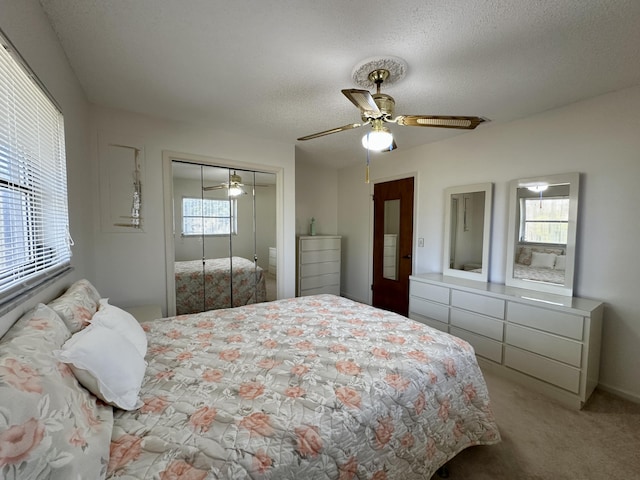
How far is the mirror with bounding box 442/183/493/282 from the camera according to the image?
9.97ft

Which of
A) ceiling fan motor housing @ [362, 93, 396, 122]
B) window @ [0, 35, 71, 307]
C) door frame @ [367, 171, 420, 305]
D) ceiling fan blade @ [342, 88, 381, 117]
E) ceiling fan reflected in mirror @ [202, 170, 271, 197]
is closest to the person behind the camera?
window @ [0, 35, 71, 307]

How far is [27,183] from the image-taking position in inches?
51.0

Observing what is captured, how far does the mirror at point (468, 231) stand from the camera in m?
3.04

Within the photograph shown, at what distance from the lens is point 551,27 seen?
1506 millimetres

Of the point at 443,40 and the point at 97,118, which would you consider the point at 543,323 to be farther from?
the point at 97,118

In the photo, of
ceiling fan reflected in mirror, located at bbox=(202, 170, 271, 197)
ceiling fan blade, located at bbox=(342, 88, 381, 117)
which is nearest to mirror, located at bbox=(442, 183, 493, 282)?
ceiling fan blade, located at bbox=(342, 88, 381, 117)

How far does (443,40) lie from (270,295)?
3165 millimetres

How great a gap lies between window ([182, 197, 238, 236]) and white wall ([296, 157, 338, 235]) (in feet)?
5.26

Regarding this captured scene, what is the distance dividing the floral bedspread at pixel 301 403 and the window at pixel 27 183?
682mm

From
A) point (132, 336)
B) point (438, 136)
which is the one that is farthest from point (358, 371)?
point (438, 136)

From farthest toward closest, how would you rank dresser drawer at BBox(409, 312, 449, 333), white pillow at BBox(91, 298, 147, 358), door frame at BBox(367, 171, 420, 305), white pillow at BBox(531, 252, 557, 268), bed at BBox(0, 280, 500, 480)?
door frame at BBox(367, 171, 420, 305) → dresser drawer at BBox(409, 312, 449, 333) → white pillow at BBox(531, 252, 557, 268) → white pillow at BBox(91, 298, 147, 358) → bed at BBox(0, 280, 500, 480)

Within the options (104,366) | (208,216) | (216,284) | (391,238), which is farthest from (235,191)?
(104,366)

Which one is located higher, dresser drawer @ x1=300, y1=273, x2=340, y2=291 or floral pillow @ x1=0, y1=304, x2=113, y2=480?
floral pillow @ x1=0, y1=304, x2=113, y2=480

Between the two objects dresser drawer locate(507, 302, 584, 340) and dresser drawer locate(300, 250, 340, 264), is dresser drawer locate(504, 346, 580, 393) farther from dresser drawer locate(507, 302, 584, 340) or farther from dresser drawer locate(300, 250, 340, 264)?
dresser drawer locate(300, 250, 340, 264)
